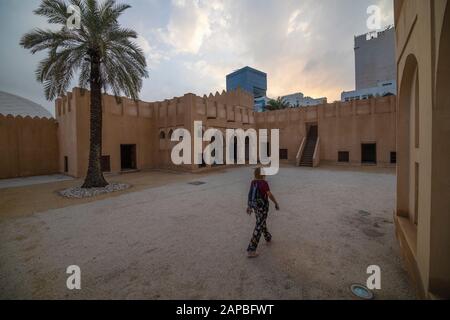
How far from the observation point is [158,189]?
11797 mm

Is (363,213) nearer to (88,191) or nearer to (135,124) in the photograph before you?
(88,191)

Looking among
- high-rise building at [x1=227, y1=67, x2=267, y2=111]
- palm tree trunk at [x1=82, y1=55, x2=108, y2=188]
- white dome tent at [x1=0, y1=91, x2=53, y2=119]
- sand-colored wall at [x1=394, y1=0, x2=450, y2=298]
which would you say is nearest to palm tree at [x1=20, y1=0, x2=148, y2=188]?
palm tree trunk at [x1=82, y1=55, x2=108, y2=188]

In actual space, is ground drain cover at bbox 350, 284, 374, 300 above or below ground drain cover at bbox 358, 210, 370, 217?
below

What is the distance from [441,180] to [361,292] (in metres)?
2.05

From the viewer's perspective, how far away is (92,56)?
1167 cm

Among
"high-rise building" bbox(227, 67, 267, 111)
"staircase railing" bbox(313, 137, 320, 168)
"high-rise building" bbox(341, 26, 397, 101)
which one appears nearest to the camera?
"staircase railing" bbox(313, 137, 320, 168)

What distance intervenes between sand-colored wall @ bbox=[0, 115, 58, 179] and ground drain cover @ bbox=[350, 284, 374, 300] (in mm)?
23027

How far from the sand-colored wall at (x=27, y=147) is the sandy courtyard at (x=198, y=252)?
13268 mm

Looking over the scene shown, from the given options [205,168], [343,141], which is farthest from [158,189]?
[343,141]

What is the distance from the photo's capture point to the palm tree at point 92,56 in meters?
10.8

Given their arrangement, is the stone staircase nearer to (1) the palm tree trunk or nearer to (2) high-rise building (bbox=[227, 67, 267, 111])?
(1) the palm tree trunk

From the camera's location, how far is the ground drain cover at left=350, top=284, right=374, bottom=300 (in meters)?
3.24

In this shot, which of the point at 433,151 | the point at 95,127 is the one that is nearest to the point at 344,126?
the point at 433,151
